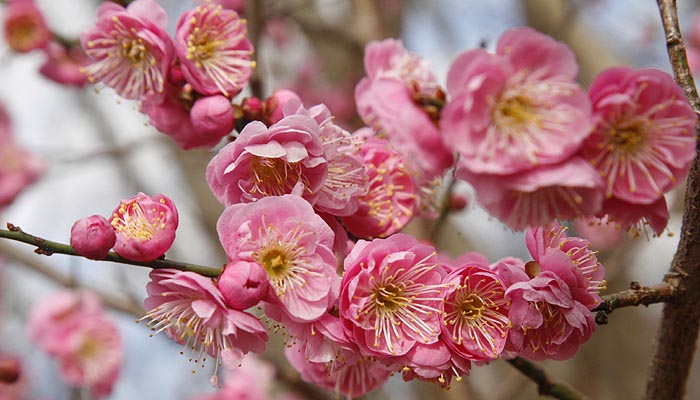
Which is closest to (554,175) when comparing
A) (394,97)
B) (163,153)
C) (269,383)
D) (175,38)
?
(394,97)

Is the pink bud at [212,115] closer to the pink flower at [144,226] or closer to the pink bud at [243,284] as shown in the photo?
the pink flower at [144,226]

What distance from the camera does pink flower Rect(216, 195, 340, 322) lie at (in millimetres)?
815

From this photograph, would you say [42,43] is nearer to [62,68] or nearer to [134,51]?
[62,68]

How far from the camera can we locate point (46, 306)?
235cm

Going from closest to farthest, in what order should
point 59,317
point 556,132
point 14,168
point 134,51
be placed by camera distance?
point 556,132 < point 134,51 < point 59,317 < point 14,168

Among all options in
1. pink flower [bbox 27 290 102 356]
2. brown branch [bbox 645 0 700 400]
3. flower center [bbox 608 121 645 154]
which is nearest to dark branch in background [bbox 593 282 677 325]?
brown branch [bbox 645 0 700 400]

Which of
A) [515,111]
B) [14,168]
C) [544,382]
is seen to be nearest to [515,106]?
[515,111]

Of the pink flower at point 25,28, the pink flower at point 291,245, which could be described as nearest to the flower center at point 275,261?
the pink flower at point 291,245

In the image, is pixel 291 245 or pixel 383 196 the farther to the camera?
pixel 383 196

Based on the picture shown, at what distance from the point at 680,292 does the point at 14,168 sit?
259 cm

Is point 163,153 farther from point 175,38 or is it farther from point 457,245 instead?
point 175,38

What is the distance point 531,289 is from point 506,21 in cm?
323

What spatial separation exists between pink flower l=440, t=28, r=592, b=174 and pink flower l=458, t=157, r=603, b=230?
0.5 inches

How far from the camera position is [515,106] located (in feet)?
2.37
